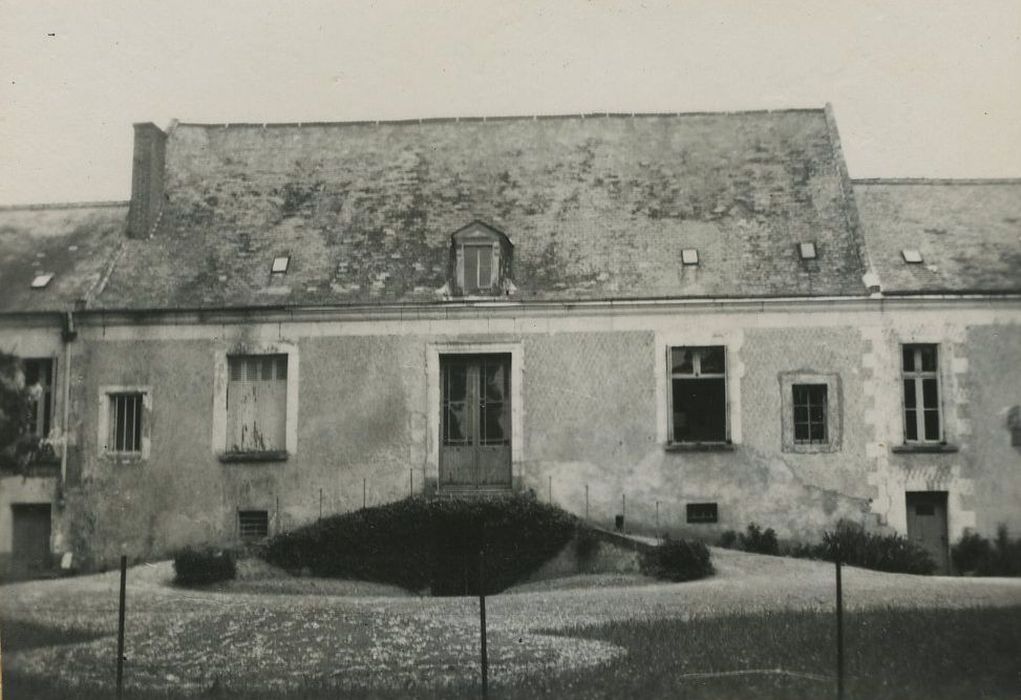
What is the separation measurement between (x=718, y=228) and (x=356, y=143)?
677 cm

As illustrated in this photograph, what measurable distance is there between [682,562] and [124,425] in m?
8.99

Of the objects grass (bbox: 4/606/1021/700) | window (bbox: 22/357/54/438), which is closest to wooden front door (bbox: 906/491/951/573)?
grass (bbox: 4/606/1021/700)

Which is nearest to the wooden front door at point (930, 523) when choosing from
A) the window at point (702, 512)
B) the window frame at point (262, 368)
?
the window at point (702, 512)

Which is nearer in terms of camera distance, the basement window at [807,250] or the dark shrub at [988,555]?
the dark shrub at [988,555]

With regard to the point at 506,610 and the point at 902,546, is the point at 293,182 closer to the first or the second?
the point at 506,610

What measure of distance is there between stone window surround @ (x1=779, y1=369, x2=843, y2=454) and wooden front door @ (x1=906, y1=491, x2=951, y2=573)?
150 centimetres

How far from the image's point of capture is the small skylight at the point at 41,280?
16.7 metres

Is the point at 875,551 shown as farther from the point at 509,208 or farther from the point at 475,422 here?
the point at 509,208

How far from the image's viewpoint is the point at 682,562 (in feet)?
47.2

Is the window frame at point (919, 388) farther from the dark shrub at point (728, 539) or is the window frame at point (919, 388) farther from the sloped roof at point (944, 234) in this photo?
the dark shrub at point (728, 539)

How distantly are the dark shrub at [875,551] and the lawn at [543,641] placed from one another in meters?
1.51

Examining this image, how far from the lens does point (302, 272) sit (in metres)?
17.5

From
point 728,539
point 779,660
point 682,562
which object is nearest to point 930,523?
point 728,539

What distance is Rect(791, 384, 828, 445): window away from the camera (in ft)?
53.9
